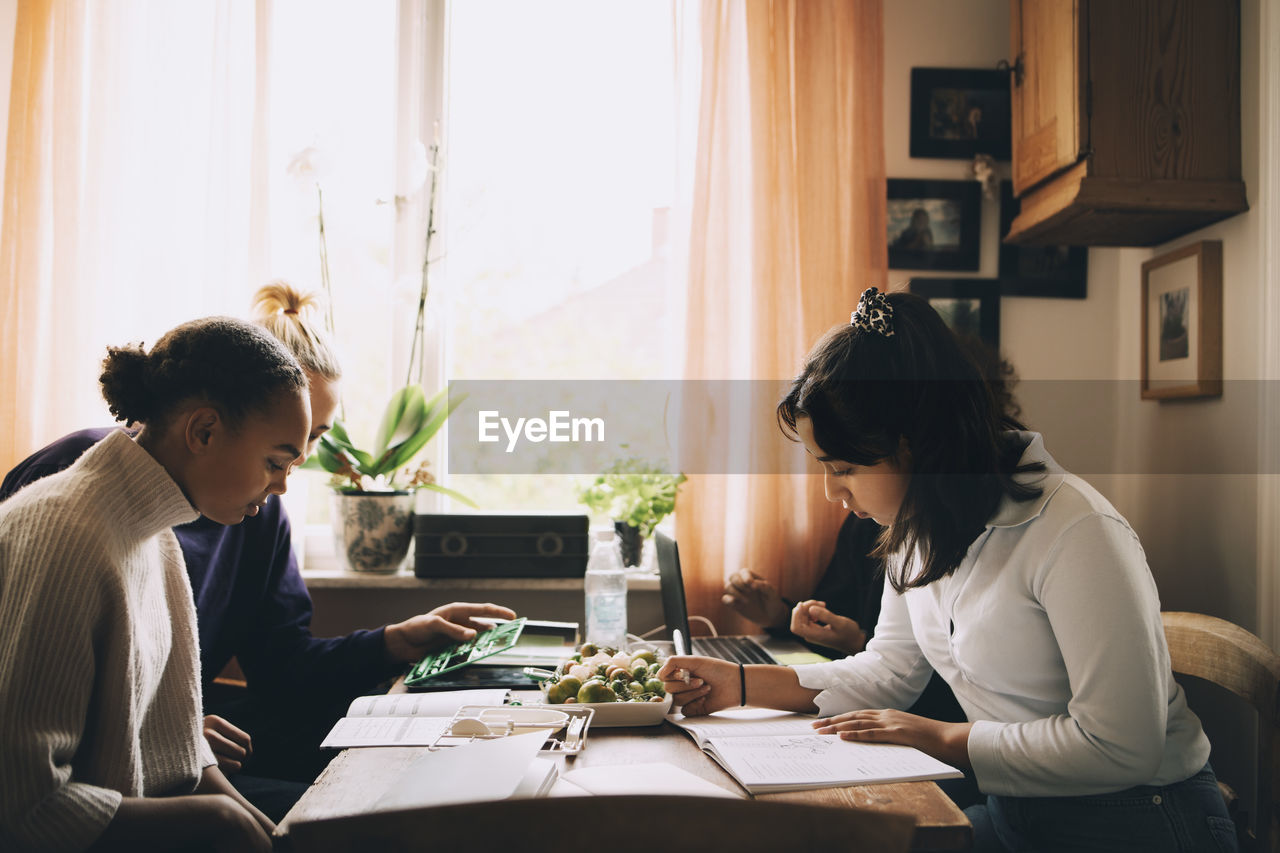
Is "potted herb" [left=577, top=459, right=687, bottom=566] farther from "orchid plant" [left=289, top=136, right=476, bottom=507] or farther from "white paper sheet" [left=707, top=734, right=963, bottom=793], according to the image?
"white paper sheet" [left=707, top=734, right=963, bottom=793]

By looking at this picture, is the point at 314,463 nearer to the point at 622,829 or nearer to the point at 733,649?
the point at 733,649

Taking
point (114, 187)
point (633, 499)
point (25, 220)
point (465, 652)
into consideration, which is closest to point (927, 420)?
point (465, 652)

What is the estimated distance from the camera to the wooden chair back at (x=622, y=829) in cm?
55

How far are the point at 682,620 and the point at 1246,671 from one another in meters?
Answer: 0.92

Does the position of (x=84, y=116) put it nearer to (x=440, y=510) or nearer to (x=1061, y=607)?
(x=440, y=510)

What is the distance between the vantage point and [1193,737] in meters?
1.16

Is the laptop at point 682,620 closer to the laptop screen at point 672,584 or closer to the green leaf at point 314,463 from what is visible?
the laptop screen at point 672,584

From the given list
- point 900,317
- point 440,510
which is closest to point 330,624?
point 440,510

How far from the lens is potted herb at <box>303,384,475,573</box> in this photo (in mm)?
2287

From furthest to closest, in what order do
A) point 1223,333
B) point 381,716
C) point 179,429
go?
point 1223,333, point 381,716, point 179,429

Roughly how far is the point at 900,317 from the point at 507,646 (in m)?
0.84

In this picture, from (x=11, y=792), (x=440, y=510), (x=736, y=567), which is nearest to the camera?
(x=11, y=792)

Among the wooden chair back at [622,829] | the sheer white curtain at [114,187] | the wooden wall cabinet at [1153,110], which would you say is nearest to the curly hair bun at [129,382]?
the wooden chair back at [622,829]
